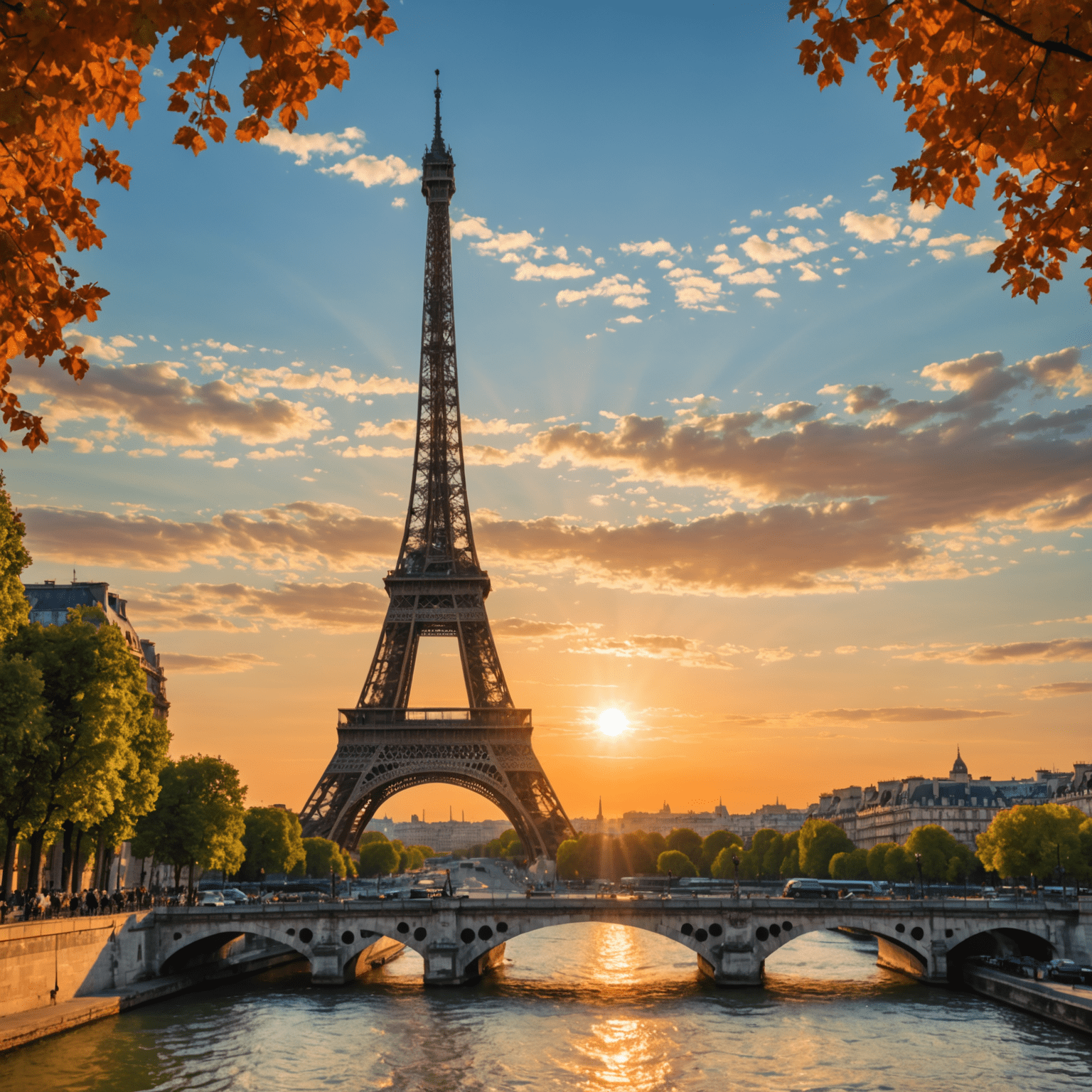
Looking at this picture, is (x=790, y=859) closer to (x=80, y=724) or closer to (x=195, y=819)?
(x=195, y=819)

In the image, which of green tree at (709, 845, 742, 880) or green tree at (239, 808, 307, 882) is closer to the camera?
green tree at (239, 808, 307, 882)

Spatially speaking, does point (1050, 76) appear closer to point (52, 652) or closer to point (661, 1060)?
point (661, 1060)

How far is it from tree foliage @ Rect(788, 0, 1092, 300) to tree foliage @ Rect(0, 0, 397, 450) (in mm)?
3179

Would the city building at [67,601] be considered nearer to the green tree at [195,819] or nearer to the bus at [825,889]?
the green tree at [195,819]

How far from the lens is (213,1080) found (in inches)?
1422

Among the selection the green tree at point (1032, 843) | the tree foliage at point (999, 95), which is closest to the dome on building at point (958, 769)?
the green tree at point (1032, 843)

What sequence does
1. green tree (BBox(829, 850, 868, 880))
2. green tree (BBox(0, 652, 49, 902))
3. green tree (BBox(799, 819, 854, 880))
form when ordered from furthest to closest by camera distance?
green tree (BBox(799, 819, 854, 880)), green tree (BBox(829, 850, 868, 880)), green tree (BBox(0, 652, 49, 902))

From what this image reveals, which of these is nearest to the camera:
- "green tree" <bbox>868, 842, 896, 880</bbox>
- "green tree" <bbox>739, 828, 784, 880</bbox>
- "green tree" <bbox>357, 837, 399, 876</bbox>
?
"green tree" <bbox>868, 842, 896, 880</bbox>

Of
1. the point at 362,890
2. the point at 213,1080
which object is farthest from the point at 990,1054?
the point at 362,890

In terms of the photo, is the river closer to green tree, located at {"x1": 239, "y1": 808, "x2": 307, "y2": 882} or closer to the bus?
the bus

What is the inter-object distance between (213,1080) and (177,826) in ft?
99.0

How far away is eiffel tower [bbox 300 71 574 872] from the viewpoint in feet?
303

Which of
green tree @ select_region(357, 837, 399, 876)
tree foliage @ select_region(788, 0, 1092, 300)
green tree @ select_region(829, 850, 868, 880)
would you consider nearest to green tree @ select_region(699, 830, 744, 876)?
green tree @ select_region(829, 850, 868, 880)

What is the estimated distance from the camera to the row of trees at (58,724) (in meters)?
40.5
